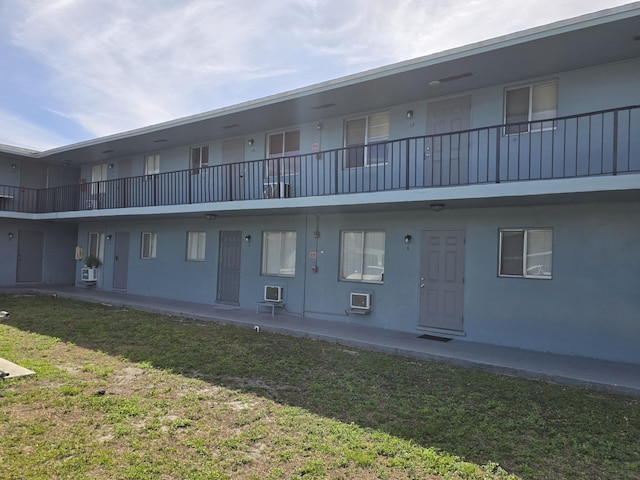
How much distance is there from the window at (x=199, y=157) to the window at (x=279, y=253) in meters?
3.55

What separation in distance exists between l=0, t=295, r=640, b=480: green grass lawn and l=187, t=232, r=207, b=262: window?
626 centimetres

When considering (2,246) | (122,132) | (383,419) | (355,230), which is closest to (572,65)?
(355,230)

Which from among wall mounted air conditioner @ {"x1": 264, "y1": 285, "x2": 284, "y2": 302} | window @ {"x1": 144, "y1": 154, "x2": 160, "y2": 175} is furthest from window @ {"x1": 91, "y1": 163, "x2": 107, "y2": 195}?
wall mounted air conditioner @ {"x1": 264, "y1": 285, "x2": 284, "y2": 302}

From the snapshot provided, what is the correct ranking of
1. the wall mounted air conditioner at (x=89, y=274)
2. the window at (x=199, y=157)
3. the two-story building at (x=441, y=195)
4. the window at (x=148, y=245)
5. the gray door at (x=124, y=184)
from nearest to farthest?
the two-story building at (x=441, y=195)
the window at (x=199, y=157)
the window at (x=148, y=245)
the gray door at (x=124, y=184)
the wall mounted air conditioner at (x=89, y=274)

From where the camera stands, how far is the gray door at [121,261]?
15.8 m

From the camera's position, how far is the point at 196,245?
1380 cm

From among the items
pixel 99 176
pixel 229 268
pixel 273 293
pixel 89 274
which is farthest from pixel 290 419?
pixel 99 176

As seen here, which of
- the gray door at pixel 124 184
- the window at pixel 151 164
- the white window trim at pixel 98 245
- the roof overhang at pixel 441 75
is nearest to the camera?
the roof overhang at pixel 441 75

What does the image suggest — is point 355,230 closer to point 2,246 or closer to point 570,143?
point 570,143

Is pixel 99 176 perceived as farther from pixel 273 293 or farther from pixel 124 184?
pixel 273 293

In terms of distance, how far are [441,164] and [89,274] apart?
1416 centimetres

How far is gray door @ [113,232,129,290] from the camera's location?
15.8 m

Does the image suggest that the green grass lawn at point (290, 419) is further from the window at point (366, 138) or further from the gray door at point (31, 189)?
the gray door at point (31, 189)

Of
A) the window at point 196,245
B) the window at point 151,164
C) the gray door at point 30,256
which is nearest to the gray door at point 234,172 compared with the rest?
the window at point 196,245
